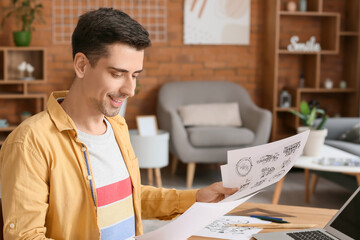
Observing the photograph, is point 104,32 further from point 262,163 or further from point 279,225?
point 279,225

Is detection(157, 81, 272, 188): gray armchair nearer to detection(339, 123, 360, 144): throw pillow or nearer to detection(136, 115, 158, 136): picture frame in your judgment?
detection(136, 115, 158, 136): picture frame

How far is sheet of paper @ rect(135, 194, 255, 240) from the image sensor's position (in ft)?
3.67

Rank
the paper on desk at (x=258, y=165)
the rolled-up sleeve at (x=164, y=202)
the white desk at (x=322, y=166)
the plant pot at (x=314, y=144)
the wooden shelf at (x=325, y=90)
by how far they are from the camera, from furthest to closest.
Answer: the wooden shelf at (x=325, y=90), the plant pot at (x=314, y=144), the white desk at (x=322, y=166), the rolled-up sleeve at (x=164, y=202), the paper on desk at (x=258, y=165)

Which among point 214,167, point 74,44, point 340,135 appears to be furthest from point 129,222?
point 214,167

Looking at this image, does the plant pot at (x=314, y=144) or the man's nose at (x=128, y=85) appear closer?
the man's nose at (x=128, y=85)

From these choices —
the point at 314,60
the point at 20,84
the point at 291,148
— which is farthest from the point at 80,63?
the point at 314,60

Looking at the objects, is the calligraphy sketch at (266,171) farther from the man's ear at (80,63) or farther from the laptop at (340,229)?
the man's ear at (80,63)

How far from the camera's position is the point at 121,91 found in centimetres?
130

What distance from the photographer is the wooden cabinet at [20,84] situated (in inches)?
191

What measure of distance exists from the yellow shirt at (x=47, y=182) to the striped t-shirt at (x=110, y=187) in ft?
0.17

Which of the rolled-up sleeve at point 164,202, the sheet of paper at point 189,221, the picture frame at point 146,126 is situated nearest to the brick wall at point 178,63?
the picture frame at point 146,126

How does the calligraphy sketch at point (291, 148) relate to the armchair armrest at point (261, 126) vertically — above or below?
above

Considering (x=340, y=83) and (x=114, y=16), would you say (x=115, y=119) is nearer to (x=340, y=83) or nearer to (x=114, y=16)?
(x=114, y=16)

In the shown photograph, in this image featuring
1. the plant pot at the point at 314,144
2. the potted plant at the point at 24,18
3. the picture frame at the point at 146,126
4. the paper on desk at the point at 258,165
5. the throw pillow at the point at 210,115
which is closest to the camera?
the paper on desk at the point at 258,165
